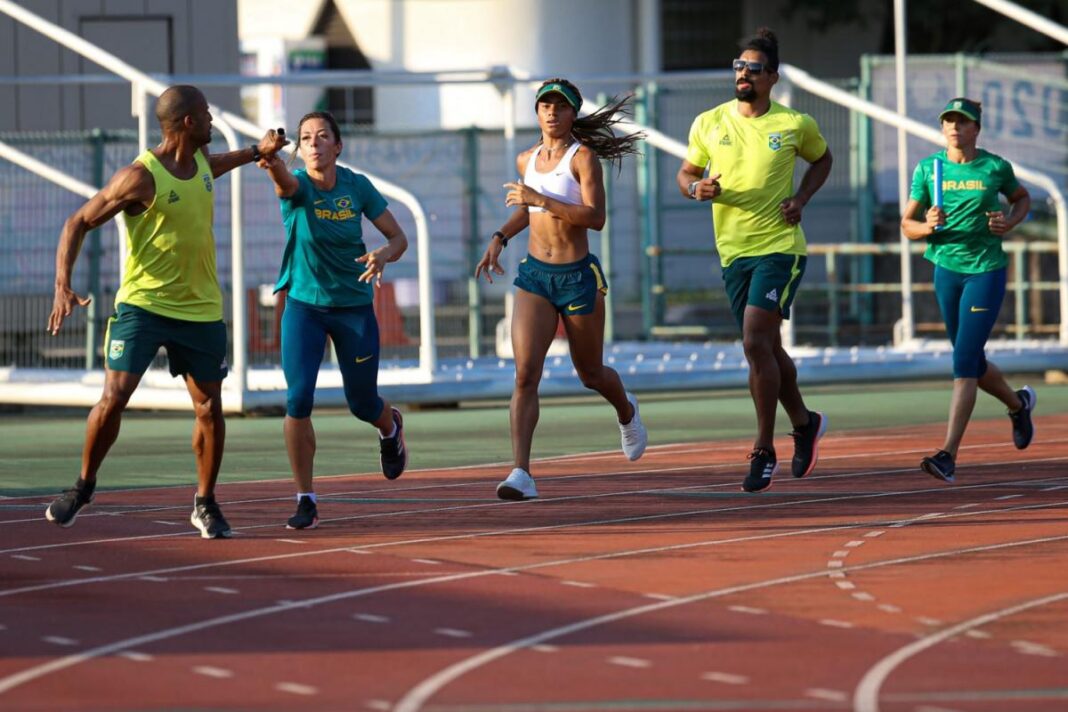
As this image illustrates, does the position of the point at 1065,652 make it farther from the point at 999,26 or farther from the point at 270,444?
the point at 999,26

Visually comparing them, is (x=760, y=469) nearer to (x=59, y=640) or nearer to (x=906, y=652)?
(x=906, y=652)

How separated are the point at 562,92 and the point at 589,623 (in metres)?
4.30

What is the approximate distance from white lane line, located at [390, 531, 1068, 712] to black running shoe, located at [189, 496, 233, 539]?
2.64 meters

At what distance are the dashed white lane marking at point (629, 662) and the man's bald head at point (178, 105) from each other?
12.8 feet

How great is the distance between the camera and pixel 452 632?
7.68 m

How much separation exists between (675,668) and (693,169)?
5508 mm

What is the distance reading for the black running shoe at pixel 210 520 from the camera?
10.2 meters

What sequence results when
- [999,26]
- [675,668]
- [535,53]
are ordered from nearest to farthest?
[675,668]
[535,53]
[999,26]

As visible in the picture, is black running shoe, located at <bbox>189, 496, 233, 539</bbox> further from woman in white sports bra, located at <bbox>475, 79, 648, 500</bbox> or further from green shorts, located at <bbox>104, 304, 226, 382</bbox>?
woman in white sports bra, located at <bbox>475, 79, 648, 500</bbox>

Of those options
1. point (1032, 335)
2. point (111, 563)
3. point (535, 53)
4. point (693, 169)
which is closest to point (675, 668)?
point (111, 563)

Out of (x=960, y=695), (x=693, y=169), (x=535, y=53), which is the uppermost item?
(x=535, y=53)

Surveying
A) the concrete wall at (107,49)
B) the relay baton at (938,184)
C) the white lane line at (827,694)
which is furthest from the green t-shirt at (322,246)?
the concrete wall at (107,49)

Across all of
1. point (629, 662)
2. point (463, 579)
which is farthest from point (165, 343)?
point (629, 662)

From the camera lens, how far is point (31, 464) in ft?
46.9
